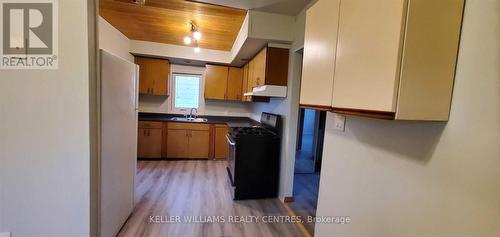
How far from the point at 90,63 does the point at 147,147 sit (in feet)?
10.0

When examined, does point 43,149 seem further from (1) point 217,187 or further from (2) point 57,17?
(1) point 217,187

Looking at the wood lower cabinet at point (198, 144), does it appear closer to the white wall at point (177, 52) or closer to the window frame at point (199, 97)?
the window frame at point (199, 97)

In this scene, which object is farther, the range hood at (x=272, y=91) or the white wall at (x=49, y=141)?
the range hood at (x=272, y=91)

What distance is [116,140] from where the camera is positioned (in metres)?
1.79

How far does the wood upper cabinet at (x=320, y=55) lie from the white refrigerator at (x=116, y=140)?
148 cm

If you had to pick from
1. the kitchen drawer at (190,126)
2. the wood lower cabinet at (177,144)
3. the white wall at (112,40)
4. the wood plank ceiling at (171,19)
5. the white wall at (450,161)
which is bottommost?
the wood lower cabinet at (177,144)

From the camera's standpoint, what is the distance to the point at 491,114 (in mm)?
676

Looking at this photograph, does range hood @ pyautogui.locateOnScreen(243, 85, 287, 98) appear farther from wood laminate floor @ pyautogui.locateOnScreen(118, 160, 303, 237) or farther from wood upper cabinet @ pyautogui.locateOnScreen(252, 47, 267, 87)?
wood laminate floor @ pyautogui.locateOnScreen(118, 160, 303, 237)

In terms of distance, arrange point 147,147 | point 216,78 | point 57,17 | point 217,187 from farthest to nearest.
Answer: point 216,78 < point 147,147 < point 217,187 < point 57,17

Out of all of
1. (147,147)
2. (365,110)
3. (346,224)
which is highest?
(365,110)


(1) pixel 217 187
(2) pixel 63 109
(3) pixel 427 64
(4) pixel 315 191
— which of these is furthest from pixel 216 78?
(3) pixel 427 64

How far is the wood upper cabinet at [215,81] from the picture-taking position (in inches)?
176

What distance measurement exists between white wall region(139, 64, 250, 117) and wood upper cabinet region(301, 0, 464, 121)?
419 cm

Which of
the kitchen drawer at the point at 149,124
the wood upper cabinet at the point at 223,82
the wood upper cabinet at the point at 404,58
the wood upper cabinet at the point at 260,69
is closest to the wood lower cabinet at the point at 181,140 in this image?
the kitchen drawer at the point at 149,124
